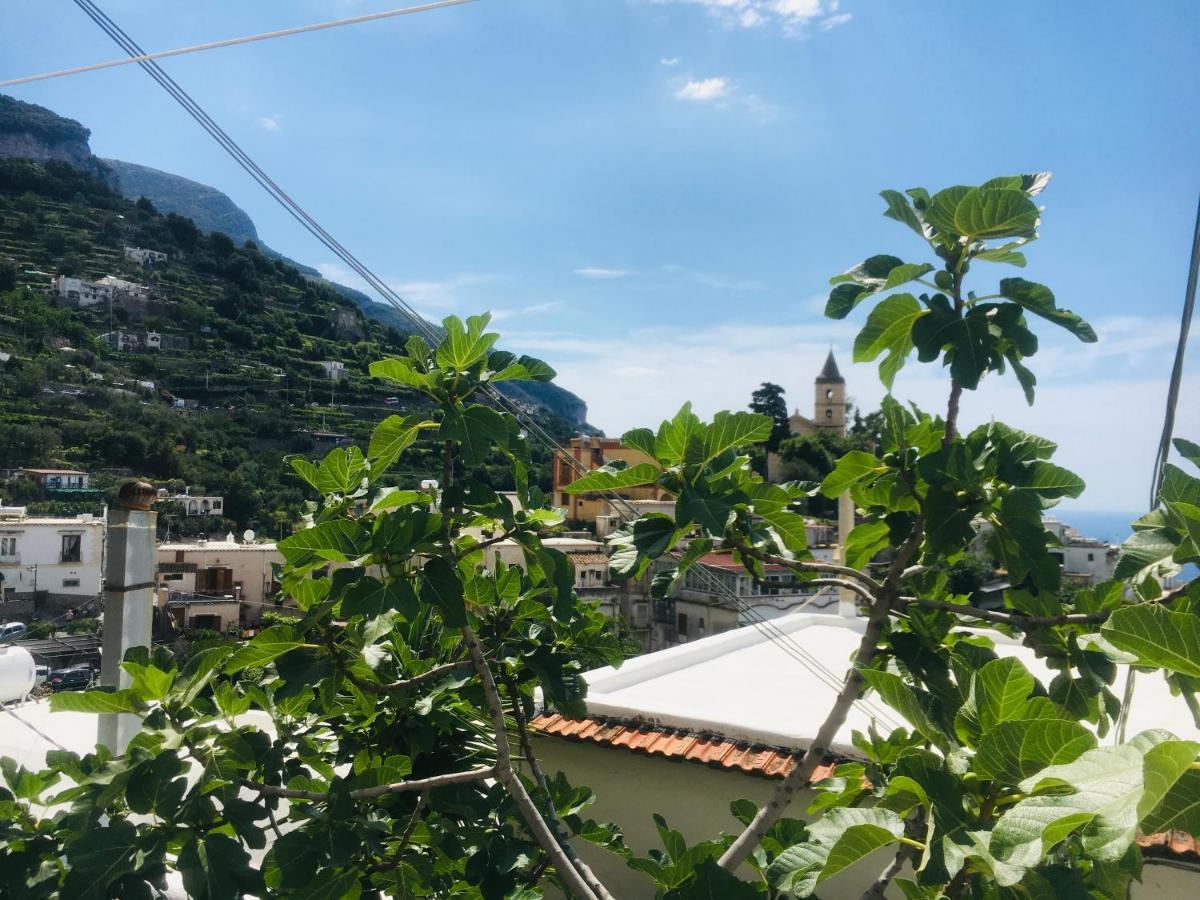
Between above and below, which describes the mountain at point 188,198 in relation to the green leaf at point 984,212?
above

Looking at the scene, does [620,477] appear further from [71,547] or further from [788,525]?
[71,547]

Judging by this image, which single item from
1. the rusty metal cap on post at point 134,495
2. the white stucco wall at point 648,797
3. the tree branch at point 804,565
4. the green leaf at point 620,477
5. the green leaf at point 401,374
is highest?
the green leaf at point 401,374

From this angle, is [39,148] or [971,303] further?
[39,148]

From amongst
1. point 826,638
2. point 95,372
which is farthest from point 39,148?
point 826,638

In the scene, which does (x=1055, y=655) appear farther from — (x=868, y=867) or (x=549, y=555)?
(x=868, y=867)

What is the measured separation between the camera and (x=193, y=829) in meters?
1.59

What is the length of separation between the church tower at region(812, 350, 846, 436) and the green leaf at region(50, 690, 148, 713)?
219ft

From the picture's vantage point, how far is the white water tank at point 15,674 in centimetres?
359

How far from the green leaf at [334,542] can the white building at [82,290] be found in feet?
182

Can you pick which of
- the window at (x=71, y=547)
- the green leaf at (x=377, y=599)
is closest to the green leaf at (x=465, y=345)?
the green leaf at (x=377, y=599)

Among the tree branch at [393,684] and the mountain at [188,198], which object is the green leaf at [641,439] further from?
the mountain at [188,198]

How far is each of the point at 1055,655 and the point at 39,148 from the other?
281 feet

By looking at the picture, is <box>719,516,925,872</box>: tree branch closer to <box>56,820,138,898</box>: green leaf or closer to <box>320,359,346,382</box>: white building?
<box>56,820,138,898</box>: green leaf

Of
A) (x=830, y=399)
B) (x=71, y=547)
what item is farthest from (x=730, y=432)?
(x=830, y=399)
